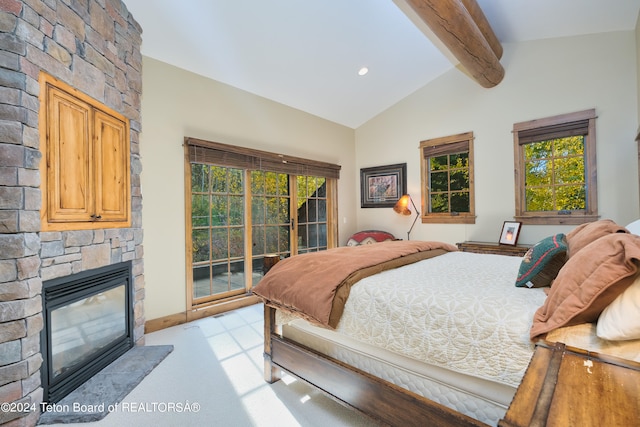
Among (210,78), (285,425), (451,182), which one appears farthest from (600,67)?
(285,425)

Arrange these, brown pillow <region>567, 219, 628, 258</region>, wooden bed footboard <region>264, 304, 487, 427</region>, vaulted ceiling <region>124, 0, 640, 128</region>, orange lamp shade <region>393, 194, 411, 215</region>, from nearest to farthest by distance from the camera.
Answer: wooden bed footboard <region>264, 304, 487, 427</region> → brown pillow <region>567, 219, 628, 258</region> → vaulted ceiling <region>124, 0, 640, 128</region> → orange lamp shade <region>393, 194, 411, 215</region>

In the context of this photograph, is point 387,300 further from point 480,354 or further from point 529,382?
point 529,382

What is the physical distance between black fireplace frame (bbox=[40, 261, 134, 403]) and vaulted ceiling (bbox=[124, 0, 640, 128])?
Result: 2.23 metres

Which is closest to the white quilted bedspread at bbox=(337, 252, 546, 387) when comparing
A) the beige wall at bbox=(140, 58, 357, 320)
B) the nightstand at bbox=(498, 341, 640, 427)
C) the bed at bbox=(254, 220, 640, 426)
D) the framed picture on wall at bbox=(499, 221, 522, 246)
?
the bed at bbox=(254, 220, 640, 426)

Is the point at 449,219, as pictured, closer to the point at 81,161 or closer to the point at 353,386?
the point at 353,386

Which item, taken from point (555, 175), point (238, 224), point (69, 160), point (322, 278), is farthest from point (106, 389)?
point (555, 175)

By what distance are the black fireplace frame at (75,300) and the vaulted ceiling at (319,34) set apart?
2231mm

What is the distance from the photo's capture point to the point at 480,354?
1.20 m

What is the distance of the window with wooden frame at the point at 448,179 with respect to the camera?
4.22m

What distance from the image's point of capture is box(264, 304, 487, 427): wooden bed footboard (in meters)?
1.28

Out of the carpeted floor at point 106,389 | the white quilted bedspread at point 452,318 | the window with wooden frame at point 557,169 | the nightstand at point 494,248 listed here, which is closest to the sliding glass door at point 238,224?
the carpeted floor at point 106,389

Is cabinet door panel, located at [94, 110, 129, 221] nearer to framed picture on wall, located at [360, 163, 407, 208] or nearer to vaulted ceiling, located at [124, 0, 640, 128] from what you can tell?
vaulted ceiling, located at [124, 0, 640, 128]

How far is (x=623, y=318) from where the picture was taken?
94 centimetres

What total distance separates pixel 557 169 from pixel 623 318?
11.3 feet
